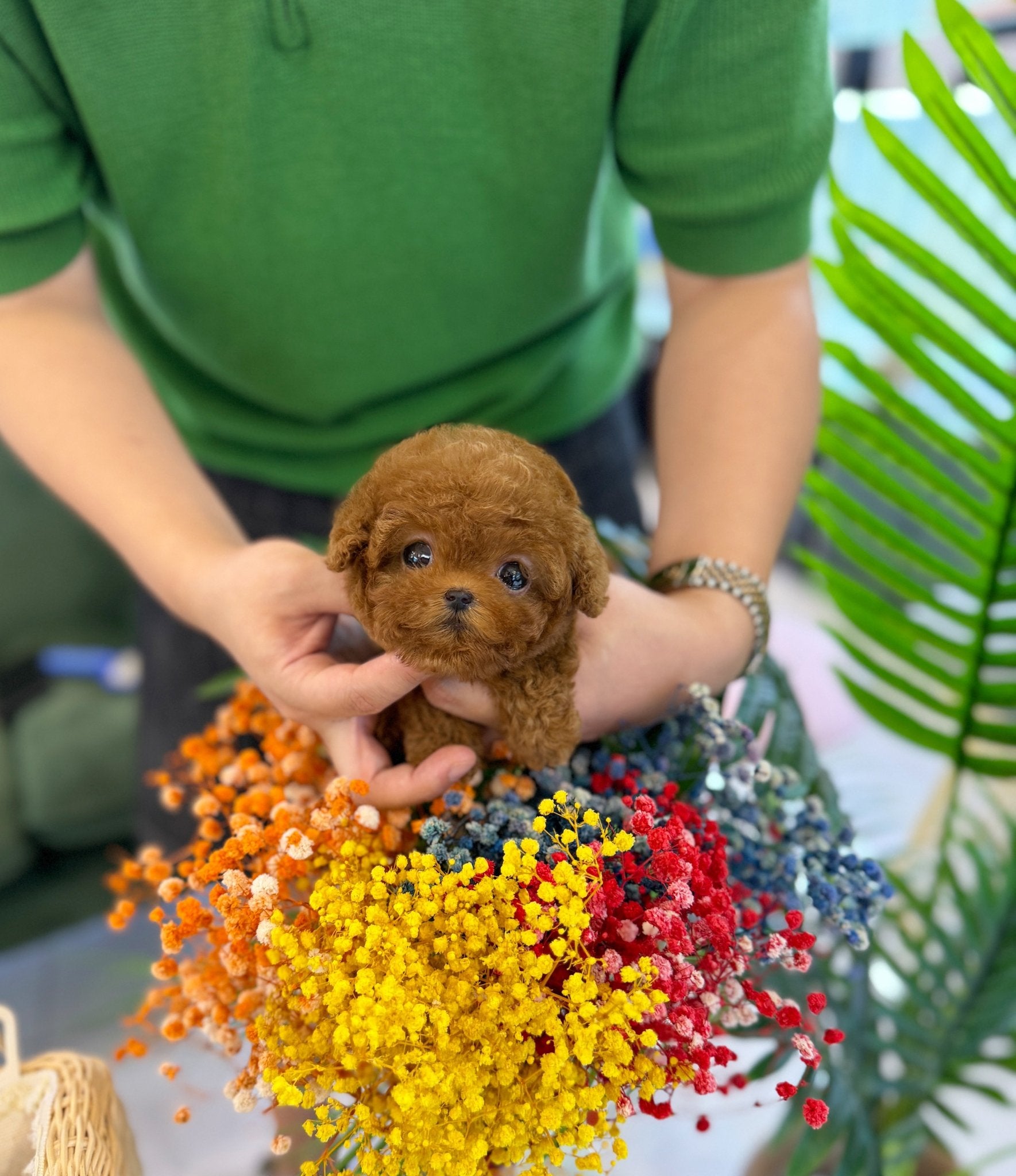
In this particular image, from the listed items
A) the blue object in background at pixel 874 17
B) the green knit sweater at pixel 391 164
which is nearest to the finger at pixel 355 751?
the green knit sweater at pixel 391 164

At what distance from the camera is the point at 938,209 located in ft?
2.40

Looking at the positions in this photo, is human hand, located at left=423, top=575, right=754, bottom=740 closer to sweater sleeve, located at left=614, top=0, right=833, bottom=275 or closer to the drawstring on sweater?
sweater sleeve, located at left=614, top=0, right=833, bottom=275

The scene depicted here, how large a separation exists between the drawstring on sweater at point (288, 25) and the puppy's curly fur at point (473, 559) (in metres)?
0.37

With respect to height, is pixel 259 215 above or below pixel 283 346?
above

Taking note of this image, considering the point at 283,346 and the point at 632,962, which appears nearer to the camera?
the point at 632,962

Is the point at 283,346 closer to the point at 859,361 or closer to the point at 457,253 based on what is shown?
the point at 457,253

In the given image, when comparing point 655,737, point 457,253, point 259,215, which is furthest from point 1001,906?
point 259,215

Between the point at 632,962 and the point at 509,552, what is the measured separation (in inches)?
8.7

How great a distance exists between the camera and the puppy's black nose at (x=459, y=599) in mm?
449

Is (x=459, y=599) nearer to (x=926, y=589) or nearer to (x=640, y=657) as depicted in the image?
(x=640, y=657)

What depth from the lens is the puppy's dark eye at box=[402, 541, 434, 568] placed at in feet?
1.54

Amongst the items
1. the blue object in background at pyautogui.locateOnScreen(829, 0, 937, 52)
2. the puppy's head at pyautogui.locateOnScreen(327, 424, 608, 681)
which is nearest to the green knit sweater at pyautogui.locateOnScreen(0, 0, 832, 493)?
the puppy's head at pyautogui.locateOnScreen(327, 424, 608, 681)

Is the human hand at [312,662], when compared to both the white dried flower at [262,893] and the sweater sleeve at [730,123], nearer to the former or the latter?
the white dried flower at [262,893]

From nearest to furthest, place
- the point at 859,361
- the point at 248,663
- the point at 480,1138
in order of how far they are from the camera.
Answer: the point at 480,1138 < the point at 248,663 < the point at 859,361
